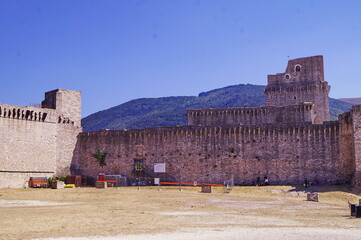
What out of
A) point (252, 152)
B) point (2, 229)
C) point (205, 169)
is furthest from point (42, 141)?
point (2, 229)

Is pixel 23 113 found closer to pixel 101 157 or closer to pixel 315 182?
pixel 101 157

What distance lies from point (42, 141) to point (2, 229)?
2560 centimetres

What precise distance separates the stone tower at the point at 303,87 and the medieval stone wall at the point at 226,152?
15.2m

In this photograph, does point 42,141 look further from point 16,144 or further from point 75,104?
point 75,104

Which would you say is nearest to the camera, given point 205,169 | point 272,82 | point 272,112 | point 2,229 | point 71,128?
point 2,229

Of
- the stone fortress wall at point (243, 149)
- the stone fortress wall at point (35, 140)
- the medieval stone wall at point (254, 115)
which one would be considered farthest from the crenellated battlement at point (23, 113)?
the medieval stone wall at point (254, 115)

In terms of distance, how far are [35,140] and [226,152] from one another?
1583 cm

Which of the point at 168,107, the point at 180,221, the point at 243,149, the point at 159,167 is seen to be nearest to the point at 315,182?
the point at 243,149

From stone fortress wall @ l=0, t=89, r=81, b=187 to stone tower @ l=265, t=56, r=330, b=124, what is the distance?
22.6 meters

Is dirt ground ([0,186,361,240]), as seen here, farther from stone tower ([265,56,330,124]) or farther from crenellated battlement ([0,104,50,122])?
stone tower ([265,56,330,124])

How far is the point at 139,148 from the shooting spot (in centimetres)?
4047

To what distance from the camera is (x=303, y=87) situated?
2003 inches

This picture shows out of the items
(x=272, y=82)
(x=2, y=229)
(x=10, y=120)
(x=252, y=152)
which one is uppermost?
(x=272, y=82)

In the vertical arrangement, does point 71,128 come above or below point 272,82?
below
